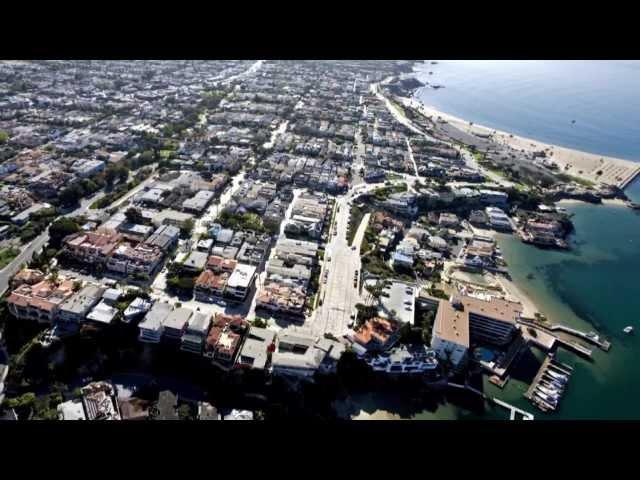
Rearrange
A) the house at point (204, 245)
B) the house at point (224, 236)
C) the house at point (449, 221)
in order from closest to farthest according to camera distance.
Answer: the house at point (204, 245) < the house at point (224, 236) < the house at point (449, 221)

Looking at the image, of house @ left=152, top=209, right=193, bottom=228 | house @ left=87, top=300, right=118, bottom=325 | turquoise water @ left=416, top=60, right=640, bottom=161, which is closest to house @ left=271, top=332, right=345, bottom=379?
house @ left=87, top=300, right=118, bottom=325

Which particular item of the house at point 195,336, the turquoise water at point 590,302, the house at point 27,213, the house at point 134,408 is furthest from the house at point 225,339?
the house at point 27,213

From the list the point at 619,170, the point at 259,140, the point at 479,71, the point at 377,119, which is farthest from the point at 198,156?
the point at 479,71

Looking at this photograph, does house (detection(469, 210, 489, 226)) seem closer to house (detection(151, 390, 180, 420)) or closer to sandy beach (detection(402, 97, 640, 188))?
sandy beach (detection(402, 97, 640, 188))

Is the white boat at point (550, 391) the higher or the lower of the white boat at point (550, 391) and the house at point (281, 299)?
the lower

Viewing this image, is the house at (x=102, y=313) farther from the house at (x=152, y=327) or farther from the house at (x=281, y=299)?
the house at (x=281, y=299)
